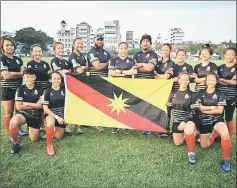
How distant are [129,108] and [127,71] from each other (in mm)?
746

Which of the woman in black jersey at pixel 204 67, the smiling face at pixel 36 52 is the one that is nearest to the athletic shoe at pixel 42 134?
the smiling face at pixel 36 52

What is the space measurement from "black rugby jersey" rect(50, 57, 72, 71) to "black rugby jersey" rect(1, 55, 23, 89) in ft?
2.13

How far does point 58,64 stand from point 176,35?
11.7 feet

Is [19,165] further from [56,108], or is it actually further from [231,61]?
[231,61]

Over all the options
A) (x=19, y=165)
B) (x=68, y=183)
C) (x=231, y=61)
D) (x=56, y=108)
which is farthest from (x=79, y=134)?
(x=231, y=61)

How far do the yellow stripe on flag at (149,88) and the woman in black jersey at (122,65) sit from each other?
0.16 metres

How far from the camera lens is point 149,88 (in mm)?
5070

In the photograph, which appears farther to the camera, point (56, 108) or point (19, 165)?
point (56, 108)

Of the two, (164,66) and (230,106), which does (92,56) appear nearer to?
(164,66)

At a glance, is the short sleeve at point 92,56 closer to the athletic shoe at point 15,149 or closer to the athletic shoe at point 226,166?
the athletic shoe at point 15,149

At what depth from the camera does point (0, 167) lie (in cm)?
406

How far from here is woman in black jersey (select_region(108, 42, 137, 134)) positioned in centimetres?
523

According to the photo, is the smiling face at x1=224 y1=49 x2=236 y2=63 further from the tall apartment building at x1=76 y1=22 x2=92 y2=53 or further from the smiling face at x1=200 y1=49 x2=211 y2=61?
the tall apartment building at x1=76 y1=22 x2=92 y2=53

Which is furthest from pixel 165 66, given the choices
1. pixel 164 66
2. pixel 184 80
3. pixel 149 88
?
pixel 184 80
